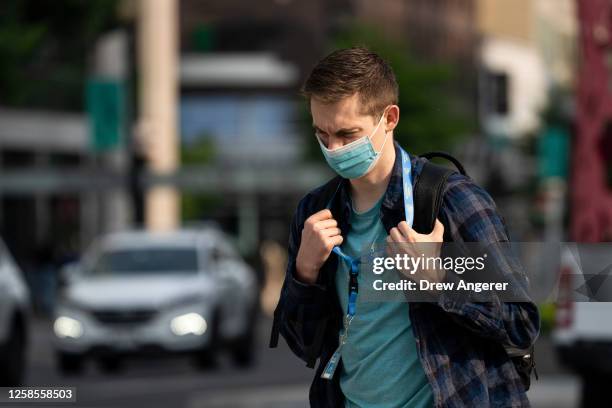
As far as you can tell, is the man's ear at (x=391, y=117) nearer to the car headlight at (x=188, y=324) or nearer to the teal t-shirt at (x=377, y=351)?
the teal t-shirt at (x=377, y=351)

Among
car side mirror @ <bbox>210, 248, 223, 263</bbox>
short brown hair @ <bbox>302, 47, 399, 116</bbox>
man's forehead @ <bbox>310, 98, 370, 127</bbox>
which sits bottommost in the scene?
car side mirror @ <bbox>210, 248, 223, 263</bbox>

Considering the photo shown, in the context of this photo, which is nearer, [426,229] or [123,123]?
[426,229]

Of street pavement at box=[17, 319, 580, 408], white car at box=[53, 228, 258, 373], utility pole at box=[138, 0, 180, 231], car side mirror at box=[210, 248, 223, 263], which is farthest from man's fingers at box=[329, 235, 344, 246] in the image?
utility pole at box=[138, 0, 180, 231]

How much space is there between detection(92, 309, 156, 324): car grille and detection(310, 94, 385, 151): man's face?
1555 centimetres

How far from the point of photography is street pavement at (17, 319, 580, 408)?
50.6 feet

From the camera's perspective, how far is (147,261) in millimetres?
21172

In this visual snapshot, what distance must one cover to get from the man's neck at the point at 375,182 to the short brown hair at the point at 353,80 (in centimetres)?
12

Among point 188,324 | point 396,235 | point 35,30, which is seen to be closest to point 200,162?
point 35,30

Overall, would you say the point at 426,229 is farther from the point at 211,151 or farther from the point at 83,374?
the point at 211,151

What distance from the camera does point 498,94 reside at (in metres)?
77.3

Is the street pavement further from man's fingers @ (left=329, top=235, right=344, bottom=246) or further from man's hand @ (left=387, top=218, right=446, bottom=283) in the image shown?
man's hand @ (left=387, top=218, right=446, bottom=283)

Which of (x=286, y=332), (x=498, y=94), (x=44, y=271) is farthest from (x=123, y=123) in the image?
(x=498, y=94)

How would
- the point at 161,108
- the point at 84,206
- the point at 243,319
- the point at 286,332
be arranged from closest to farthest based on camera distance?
the point at 286,332, the point at 243,319, the point at 84,206, the point at 161,108

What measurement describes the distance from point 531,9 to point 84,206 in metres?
35.0
